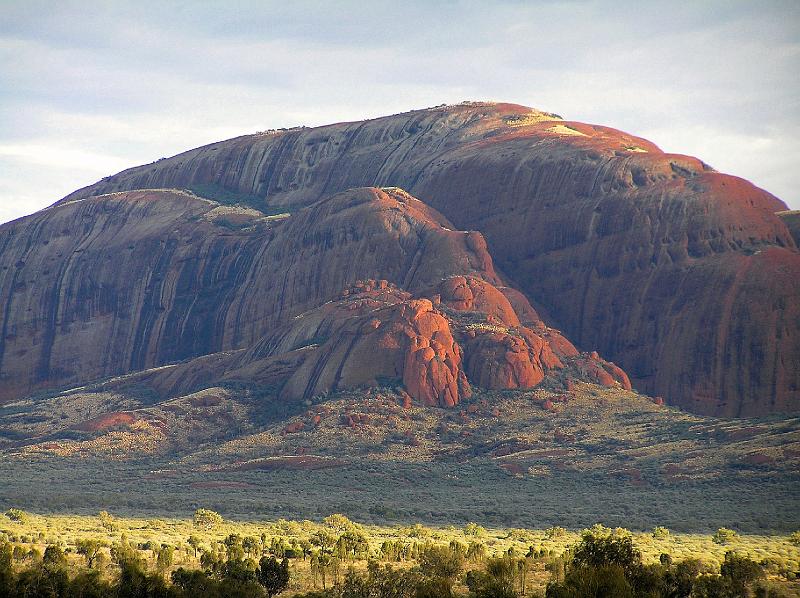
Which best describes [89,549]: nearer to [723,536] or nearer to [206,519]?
[206,519]

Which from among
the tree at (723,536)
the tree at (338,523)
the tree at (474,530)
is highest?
Answer: the tree at (723,536)

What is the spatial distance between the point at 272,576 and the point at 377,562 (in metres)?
7.00

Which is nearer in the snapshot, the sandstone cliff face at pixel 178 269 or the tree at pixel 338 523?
the tree at pixel 338 523

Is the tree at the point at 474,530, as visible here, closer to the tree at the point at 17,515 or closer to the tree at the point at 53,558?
the tree at the point at 53,558

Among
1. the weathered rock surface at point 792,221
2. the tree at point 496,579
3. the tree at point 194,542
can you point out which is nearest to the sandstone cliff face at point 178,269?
the weathered rock surface at point 792,221

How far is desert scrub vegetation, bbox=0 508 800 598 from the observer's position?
45.9m

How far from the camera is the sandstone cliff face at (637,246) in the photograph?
371 ft

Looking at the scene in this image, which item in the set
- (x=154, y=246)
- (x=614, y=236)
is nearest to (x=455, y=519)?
(x=614, y=236)

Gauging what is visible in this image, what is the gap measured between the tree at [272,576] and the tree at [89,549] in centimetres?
820

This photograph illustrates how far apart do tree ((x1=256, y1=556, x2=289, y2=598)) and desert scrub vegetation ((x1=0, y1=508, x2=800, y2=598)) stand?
4 cm

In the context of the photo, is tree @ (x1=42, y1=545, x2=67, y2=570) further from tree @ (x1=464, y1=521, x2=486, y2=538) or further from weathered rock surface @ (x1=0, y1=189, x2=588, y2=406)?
weathered rock surface @ (x1=0, y1=189, x2=588, y2=406)

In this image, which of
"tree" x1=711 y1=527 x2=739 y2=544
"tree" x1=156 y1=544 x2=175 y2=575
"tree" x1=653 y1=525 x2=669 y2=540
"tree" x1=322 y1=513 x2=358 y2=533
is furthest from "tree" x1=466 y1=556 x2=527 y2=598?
"tree" x1=322 y1=513 x2=358 y2=533

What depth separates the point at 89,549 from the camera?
56.7 m

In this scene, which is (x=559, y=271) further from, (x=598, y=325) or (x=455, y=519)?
(x=455, y=519)
